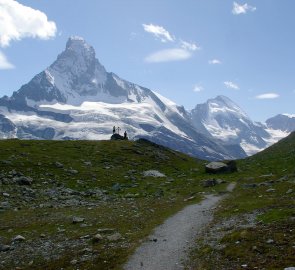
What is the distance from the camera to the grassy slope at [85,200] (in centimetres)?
2545

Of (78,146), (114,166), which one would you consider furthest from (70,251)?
(78,146)

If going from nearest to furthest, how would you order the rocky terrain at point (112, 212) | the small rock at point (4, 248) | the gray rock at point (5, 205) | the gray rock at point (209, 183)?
the rocky terrain at point (112, 212), the small rock at point (4, 248), the gray rock at point (5, 205), the gray rock at point (209, 183)

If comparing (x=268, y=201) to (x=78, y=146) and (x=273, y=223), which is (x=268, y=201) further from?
(x=78, y=146)

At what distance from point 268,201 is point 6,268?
23419 mm

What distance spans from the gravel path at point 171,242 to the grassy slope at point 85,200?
86 cm

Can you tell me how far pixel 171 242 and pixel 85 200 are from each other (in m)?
20.5

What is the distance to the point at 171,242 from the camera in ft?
89.2

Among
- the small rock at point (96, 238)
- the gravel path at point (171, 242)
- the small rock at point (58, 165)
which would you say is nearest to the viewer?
the gravel path at point (171, 242)

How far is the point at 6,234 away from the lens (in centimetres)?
3027

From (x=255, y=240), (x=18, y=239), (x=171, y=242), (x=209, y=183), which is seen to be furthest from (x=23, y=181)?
(x=255, y=240)

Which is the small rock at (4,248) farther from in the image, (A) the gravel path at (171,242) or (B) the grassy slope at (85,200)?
(A) the gravel path at (171,242)

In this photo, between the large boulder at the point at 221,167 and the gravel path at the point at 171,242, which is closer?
the gravel path at the point at 171,242

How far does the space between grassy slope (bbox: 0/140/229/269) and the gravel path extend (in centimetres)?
86

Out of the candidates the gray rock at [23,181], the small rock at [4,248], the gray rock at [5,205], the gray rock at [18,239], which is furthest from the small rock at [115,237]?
the gray rock at [23,181]
